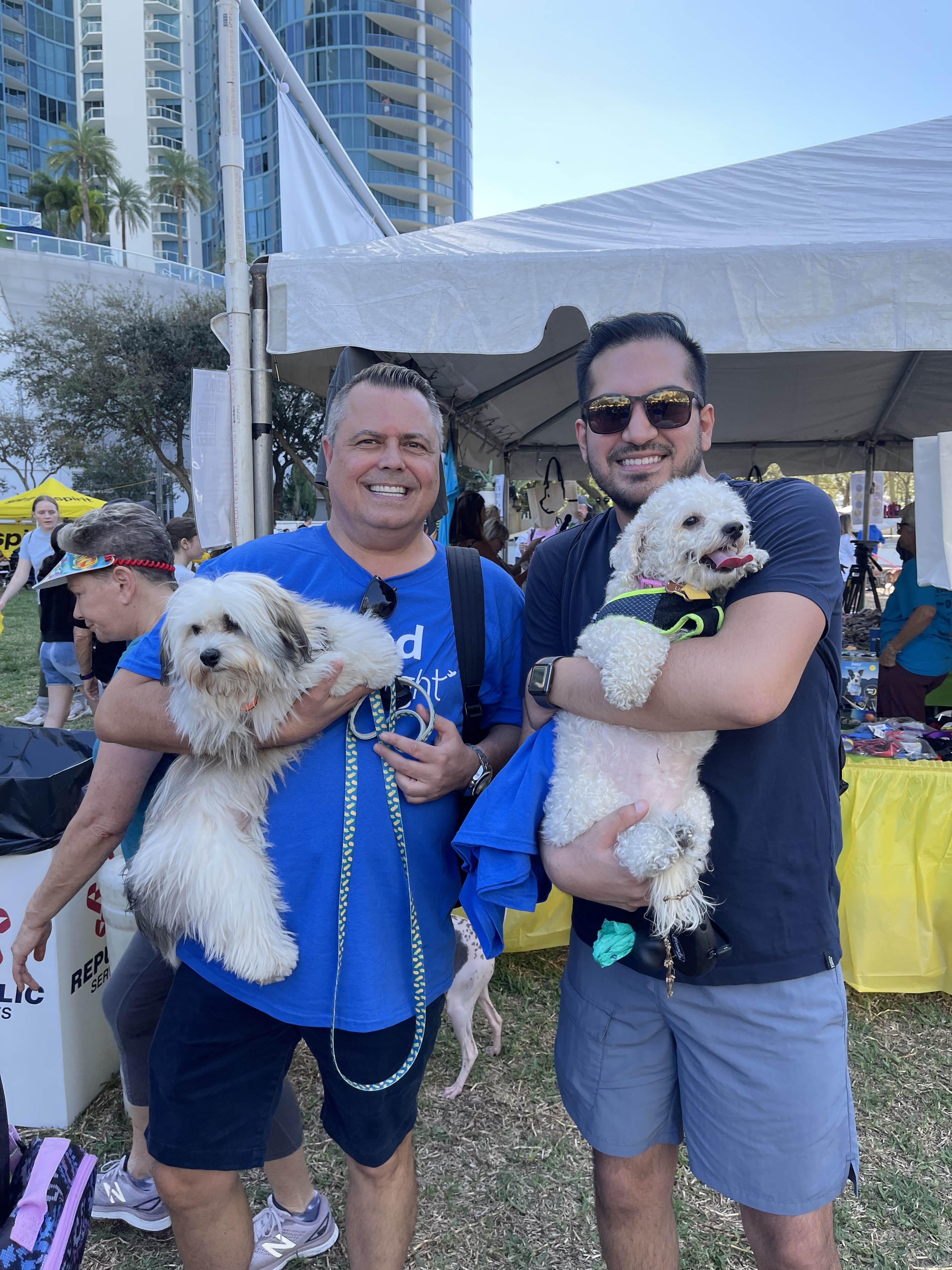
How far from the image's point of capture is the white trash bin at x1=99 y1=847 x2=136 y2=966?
280 centimetres

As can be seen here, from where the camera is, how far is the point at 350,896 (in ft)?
5.27

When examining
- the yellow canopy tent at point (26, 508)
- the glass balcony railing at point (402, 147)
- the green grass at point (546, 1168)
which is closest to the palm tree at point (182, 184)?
the glass balcony railing at point (402, 147)

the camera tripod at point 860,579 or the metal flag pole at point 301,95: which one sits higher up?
the metal flag pole at point 301,95

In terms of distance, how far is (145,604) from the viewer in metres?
2.41

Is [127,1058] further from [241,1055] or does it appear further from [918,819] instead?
[918,819]

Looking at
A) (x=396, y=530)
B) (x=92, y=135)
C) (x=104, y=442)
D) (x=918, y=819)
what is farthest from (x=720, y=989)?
(x=92, y=135)

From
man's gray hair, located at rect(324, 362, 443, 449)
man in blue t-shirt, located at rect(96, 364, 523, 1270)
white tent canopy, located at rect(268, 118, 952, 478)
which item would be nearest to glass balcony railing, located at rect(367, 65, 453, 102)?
white tent canopy, located at rect(268, 118, 952, 478)

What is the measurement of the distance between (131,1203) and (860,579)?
32.8 ft

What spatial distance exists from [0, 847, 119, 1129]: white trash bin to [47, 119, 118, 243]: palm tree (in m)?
70.8

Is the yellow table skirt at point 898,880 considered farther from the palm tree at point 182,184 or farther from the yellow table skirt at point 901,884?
the palm tree at point 182,184

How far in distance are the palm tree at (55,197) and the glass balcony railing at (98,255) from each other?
1378 centimetres

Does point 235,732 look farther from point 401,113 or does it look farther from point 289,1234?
point 401,113

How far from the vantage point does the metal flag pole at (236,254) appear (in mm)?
4355

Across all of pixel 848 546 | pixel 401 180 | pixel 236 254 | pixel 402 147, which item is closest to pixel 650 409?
pixel 236 254
